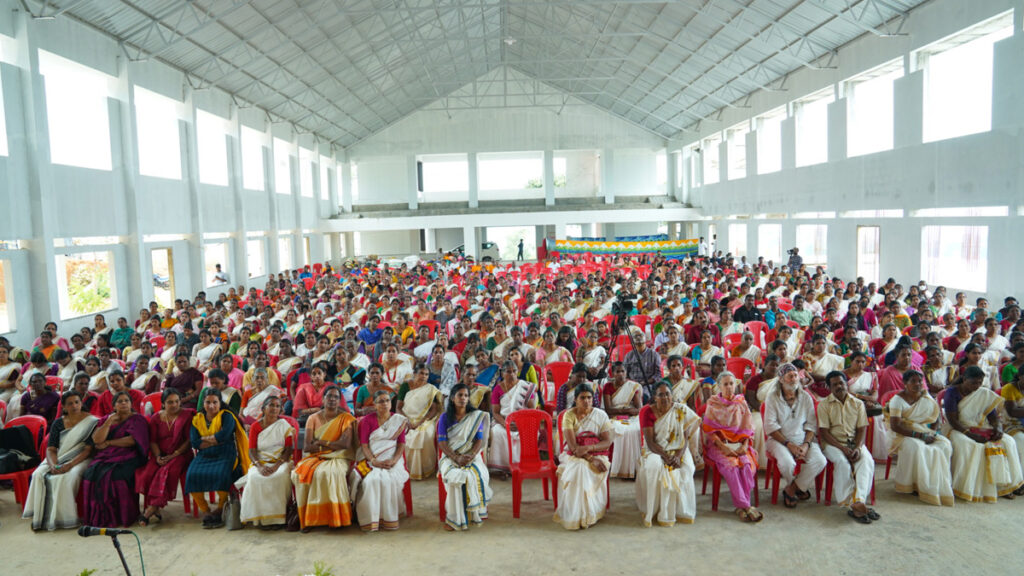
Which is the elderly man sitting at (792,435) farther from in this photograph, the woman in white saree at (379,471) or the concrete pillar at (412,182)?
the concrete pillar at (412,182)

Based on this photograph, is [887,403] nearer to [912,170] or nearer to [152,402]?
[152,402]

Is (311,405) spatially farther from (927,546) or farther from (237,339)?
(927,546)

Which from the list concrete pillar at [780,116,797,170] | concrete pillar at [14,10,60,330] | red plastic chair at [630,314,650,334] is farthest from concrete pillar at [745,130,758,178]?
concrete pillar at [14,10,60,330]

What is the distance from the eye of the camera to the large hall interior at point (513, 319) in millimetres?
5035

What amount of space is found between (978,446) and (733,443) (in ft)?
5.99

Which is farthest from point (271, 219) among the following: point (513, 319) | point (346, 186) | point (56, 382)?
point (56, 382)

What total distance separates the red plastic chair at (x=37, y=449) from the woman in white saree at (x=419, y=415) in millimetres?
2898

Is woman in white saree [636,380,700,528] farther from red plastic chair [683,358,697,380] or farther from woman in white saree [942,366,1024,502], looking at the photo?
woman in white saree [942,366,1024,502]

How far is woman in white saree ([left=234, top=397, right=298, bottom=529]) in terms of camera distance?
16.7 feet

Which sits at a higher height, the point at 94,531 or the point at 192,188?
the point at 192,188

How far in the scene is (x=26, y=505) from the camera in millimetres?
5266

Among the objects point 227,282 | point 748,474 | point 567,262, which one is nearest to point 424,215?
point 567,262

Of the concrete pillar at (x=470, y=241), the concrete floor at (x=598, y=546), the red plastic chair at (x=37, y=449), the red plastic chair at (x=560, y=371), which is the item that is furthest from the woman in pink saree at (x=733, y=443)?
the concrete pillar at (x=470, y=241)

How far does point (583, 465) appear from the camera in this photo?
5.07 metres
